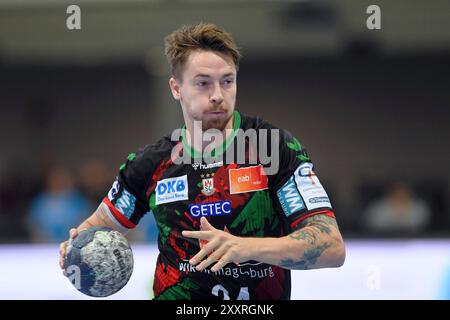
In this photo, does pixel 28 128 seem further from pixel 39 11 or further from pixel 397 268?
pixel 397 268

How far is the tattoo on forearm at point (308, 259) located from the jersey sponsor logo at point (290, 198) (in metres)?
0.29

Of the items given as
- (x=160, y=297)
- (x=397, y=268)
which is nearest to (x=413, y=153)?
(x=397, y=268)

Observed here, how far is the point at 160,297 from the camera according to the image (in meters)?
4.99

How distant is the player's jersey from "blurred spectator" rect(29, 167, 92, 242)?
26.3ft

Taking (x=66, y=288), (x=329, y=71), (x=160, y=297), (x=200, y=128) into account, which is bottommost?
(x=66, y=288)

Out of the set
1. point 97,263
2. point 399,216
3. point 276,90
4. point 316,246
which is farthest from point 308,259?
point 276,90

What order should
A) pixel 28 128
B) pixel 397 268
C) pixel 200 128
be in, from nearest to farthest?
pixel 200 128
pixel 397 268
pixel 28 128

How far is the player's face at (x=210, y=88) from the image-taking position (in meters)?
4.57

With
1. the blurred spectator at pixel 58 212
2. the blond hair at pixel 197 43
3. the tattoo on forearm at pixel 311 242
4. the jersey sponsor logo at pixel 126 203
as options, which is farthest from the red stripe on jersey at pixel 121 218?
the blurred spectator at pixel 58 212

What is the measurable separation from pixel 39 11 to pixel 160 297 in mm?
14603

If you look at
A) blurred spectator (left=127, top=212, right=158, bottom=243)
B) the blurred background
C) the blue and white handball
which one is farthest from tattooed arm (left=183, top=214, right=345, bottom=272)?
the blurred background

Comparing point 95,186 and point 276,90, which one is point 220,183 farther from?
point 276,90

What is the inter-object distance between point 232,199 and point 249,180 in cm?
16

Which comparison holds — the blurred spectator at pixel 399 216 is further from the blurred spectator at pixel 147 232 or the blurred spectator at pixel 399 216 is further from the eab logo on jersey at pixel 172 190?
the eab logo on jersey at pixel 172 190
